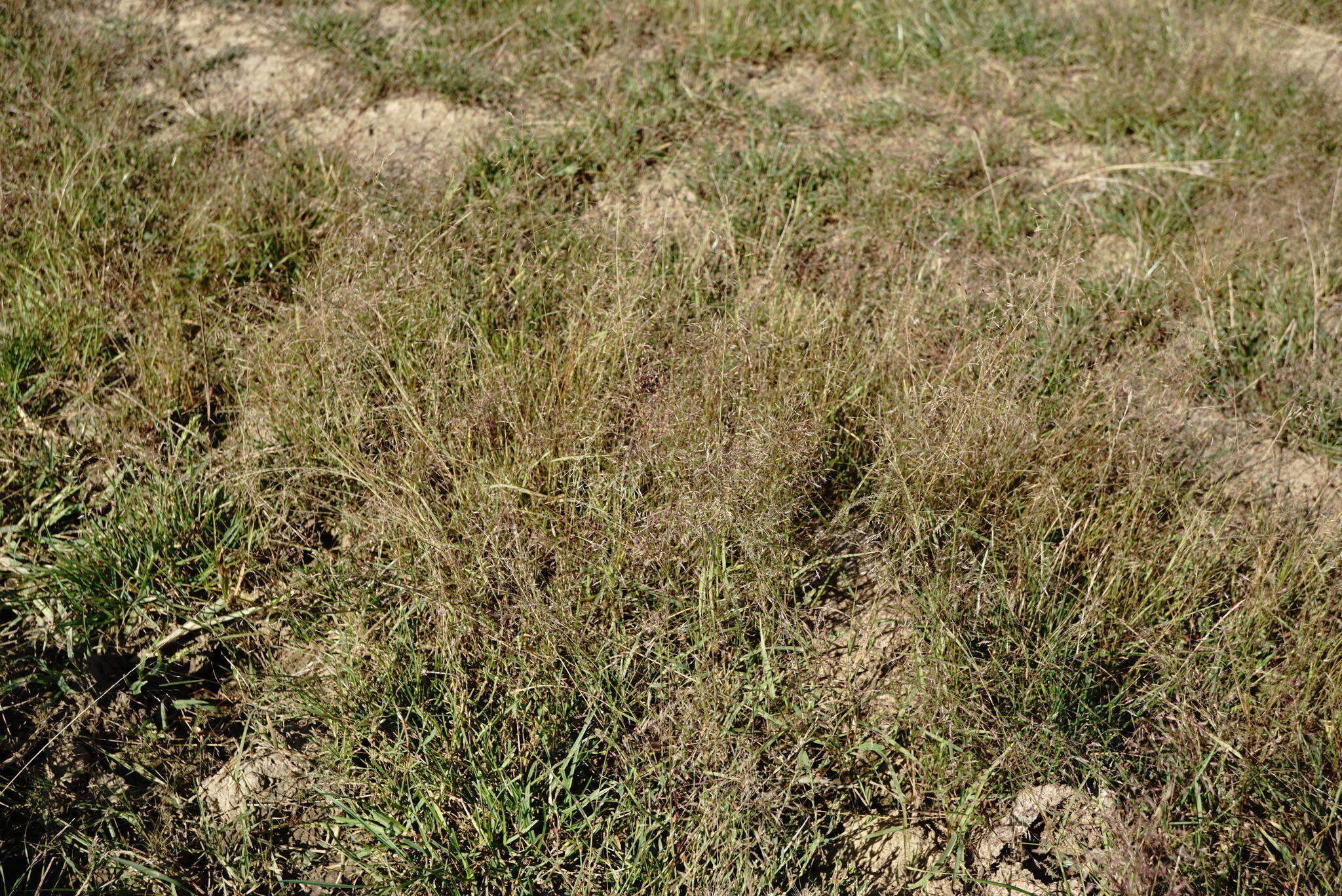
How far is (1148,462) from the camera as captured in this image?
7.82ft

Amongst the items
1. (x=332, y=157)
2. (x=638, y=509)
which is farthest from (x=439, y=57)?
(x=638, y=509)

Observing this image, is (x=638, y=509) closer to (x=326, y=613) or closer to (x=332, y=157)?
(x=326, y=613)

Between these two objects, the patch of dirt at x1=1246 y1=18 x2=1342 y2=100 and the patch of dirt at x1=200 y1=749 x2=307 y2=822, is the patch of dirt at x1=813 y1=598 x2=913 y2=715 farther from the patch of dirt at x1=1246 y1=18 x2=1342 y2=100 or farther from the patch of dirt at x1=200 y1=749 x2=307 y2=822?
the patch of dirt at x1=1246 y1=18 x2=1342 y2=100

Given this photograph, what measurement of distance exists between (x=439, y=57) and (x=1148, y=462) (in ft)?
9.28

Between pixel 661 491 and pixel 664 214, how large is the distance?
1216mm

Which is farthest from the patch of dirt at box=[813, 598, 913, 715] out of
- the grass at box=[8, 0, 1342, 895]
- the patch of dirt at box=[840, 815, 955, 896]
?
the patch of dirt at box=[840, 815, 955, 896]

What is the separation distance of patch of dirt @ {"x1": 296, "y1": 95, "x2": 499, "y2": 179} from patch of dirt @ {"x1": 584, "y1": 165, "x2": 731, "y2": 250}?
54cm

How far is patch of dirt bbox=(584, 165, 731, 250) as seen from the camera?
10.1 ft

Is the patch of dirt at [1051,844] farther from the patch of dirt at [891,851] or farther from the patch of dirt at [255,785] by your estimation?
the patch of dirt at [255,785]

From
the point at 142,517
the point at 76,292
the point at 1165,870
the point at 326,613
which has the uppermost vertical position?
the point at 76,292

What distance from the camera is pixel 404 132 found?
3.58m

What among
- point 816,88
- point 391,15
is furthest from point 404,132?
point 816,88

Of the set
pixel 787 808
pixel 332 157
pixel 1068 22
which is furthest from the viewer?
pixel 1068 22

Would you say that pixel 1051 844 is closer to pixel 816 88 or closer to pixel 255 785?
pixel 255 785
